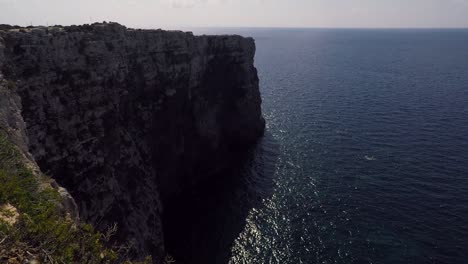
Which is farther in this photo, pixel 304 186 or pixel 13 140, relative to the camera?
pixel 304 186

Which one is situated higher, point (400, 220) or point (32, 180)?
point (32, 180)

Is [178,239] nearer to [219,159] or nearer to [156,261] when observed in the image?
[156,261]

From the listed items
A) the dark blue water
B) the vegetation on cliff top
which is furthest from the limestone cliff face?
the dark blue water

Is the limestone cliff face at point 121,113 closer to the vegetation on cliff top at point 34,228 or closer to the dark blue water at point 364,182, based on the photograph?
the vegetation on cliff top at point 34,228

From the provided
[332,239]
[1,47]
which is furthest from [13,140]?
[332,239]

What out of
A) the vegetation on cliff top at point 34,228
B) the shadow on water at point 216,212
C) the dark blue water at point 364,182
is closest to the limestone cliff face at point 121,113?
the shadow on water at point 216,212

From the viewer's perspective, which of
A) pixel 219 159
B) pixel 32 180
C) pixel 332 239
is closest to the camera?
pixel 32 180

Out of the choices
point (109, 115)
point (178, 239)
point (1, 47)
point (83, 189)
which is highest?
point (1, 47)
